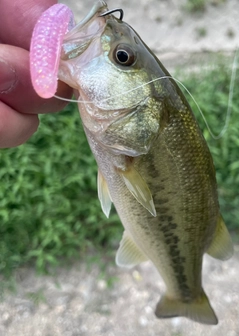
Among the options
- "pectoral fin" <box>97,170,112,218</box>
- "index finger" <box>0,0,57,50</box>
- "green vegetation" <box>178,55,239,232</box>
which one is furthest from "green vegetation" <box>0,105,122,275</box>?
"index finger" <box>0,0,57,50</box>

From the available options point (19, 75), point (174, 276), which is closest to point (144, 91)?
point (19, 75)

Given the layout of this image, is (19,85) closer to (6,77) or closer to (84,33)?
(6,77)

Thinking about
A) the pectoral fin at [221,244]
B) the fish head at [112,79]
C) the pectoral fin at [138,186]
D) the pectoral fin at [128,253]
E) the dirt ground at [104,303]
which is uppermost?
the fish head at [112,79]

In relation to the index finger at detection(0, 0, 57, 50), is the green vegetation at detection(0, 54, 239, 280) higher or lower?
lower

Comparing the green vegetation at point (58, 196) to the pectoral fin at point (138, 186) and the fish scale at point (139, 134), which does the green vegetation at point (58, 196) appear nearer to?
the fish scale at point (139, 134)

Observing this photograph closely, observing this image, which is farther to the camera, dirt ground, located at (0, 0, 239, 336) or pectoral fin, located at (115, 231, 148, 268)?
dirt ground, located at (0, 0, 239, 336)

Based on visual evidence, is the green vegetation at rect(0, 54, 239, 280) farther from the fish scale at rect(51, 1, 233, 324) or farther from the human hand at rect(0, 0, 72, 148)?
the human hand at rect(0, 0, 72, 148)

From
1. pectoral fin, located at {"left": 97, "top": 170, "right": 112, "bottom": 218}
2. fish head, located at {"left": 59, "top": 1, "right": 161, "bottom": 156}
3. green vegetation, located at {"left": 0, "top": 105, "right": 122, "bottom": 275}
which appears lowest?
green vegetation, located at {"left": 0, "top": 105, "right": 122, "bottom": 275}

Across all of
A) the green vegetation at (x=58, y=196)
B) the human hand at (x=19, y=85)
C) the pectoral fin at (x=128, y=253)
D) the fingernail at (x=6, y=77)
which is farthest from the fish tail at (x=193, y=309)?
the fingernail at (x=6, y=77)
